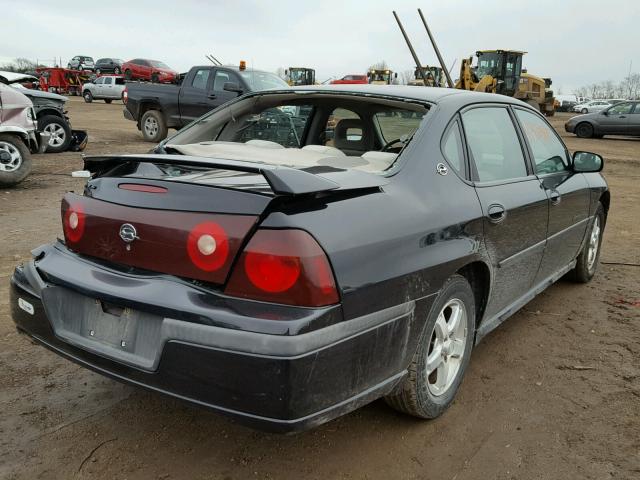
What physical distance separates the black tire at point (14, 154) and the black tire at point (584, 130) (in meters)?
20.0

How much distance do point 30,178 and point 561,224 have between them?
8.46 m

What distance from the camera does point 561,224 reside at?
3836 mm

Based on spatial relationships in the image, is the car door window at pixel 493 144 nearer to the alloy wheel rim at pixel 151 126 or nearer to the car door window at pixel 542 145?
the car door window at pixel 542 145

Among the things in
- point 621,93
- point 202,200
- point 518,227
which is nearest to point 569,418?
point 518,227

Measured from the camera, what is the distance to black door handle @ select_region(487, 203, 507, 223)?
2.88 metres

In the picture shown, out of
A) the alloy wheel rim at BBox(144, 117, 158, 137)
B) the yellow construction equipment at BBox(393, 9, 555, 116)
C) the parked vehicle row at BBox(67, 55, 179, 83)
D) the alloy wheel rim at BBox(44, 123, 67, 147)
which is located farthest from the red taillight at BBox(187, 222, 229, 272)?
the parked vehicle row at BBox(67, 55, 179, 83)

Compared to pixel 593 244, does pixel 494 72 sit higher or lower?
higher

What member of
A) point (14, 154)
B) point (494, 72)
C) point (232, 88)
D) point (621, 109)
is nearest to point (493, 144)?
point (14, 154)

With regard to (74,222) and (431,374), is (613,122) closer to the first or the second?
(431,374)

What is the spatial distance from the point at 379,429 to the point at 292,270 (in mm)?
1124

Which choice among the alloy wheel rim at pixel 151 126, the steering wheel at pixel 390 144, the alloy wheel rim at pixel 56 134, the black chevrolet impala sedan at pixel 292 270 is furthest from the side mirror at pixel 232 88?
the black chevrolet impala sedan at pixel 292 270

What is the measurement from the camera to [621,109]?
21359 mm

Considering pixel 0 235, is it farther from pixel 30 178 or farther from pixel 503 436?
pixel 503 436

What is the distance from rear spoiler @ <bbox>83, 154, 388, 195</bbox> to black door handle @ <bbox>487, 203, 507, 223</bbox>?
79cm
